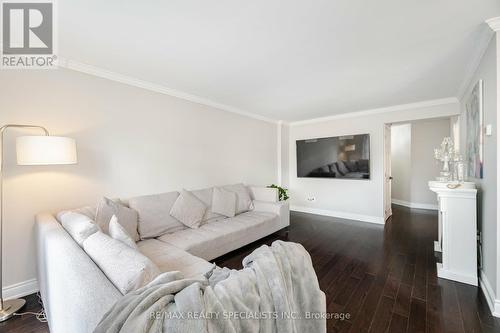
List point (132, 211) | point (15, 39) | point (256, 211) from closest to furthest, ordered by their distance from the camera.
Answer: point (15, 39) → point (132, 211) → point (256, 211)

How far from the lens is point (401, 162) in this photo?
598 cm

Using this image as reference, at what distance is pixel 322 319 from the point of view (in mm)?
1004

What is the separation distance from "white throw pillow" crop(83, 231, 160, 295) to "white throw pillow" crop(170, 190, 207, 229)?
142cm

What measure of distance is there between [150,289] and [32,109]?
2.45 metres

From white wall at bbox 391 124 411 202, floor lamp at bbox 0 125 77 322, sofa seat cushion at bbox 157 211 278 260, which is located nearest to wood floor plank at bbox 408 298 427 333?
sofa seat cushion at bbox 157 211 278 260

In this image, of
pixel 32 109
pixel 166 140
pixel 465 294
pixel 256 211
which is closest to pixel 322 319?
pixel 465 294

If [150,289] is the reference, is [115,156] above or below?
Answer: above

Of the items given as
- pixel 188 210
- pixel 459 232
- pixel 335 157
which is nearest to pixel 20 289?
pixel 188 210

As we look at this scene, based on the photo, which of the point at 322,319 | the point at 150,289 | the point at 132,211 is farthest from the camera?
the point at 132,211

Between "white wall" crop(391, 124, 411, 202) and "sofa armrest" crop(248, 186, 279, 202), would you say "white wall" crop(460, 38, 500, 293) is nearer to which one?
"sofa armrest" crop(248, 186, 279, 202)

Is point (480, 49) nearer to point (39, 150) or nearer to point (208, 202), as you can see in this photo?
point (208, 202)

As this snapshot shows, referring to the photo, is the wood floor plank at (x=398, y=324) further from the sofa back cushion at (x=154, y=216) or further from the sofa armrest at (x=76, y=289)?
the sofa back cushion at (x=154, y=216)

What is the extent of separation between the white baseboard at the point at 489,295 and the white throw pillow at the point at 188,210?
2982 mm

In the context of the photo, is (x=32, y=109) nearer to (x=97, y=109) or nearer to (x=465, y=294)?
(x=97, y=109)
